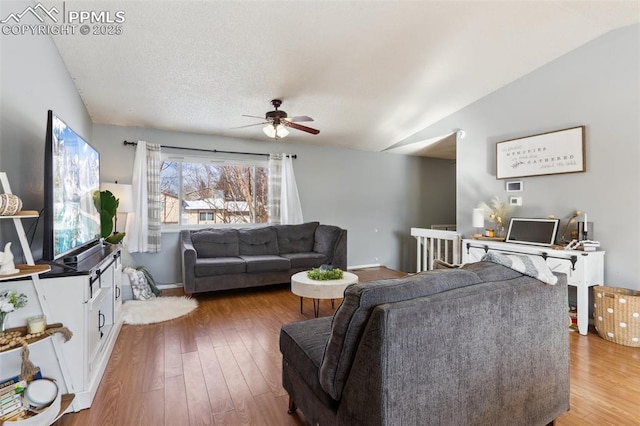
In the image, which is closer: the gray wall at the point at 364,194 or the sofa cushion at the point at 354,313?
the sofa cushion at the point at 354,313

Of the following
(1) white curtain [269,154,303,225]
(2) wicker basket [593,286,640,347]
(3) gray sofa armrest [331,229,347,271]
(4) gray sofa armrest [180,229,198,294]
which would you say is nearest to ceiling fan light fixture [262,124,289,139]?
(1) white curtain [269,154,303,225]

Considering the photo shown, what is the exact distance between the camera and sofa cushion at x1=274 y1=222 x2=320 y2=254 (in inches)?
200

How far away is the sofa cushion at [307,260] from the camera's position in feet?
15.1

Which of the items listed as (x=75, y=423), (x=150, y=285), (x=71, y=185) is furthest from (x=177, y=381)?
(x=150, y=285)

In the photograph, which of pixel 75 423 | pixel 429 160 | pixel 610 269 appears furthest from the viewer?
pixel 429 160

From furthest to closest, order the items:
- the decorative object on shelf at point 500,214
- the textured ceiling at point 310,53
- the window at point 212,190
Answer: the window at point 212,190
the decorative object on shelf at point 500,214
the textured ceiling at point 310,53

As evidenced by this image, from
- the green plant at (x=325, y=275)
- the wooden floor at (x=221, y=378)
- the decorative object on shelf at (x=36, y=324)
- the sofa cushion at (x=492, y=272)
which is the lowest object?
the wooden floor at (x=221, y=378)

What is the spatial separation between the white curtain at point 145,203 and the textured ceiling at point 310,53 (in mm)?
456

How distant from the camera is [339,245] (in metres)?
4.82

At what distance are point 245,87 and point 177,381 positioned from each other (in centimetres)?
297

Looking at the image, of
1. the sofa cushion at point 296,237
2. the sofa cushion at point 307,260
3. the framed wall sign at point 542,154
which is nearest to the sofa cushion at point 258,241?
the sofa cushion at point 296,237

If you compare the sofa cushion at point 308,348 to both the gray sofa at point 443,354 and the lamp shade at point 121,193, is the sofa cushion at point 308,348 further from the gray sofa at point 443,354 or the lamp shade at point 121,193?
the lamp shade at point 121,193

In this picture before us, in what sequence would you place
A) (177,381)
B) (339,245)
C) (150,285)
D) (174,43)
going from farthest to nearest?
(339,245)
(150,285)
(174,43)
(177,381)

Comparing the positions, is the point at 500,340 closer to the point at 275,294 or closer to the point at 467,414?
the point at 467,414
